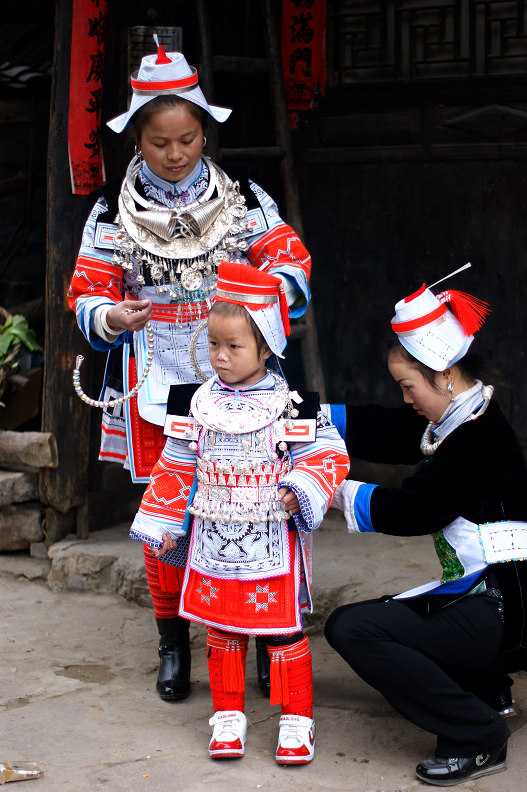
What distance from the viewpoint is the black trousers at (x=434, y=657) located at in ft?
10.2

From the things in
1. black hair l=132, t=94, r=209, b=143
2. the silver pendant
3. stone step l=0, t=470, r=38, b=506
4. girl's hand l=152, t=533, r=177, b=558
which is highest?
black hair l=132, t=94, r=209, b=143

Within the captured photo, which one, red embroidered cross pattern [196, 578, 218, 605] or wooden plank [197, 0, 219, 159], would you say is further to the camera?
wooden plank [197, 0, 219, 159]

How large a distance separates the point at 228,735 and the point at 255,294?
1.19 m

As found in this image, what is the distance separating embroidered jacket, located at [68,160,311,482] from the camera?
140 inches

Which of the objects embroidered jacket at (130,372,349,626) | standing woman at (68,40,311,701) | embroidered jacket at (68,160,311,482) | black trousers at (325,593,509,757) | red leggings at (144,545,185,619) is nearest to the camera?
black trousers at (325,593,509,757)

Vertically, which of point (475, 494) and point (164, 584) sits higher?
point (475, 494)

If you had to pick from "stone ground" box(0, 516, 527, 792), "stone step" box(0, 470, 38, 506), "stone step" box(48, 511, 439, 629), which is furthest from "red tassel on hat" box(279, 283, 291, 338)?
"stone step" box(0, 470, 38, 506)

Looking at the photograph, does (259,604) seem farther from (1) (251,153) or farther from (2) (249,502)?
(1) (251,153)

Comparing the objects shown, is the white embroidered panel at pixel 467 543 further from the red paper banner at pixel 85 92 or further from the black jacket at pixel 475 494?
the red paper banner at pixel 85 92

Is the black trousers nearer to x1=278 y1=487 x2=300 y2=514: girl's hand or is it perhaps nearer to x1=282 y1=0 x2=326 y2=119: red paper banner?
x1=278 y1=487 x2=300 y2=514: girl's hand

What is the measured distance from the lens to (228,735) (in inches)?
129

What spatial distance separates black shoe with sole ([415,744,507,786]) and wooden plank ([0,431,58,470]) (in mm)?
2273

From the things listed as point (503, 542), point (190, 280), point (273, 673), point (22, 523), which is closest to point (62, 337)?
point (22, 523)

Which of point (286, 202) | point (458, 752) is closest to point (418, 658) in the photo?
point (458, 752)
